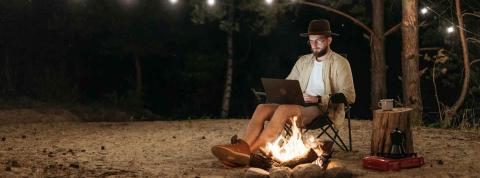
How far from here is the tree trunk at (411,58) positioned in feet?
27.5

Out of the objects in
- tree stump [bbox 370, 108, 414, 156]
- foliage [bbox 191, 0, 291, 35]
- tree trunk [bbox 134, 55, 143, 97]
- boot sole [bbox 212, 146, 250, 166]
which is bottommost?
boot sole [bbox 212, 146, 250, 166]

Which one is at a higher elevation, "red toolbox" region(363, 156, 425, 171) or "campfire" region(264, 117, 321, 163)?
"campfire" region(264, 117, 321, 163)

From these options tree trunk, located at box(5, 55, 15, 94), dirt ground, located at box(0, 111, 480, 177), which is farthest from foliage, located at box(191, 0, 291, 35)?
tree trunk, located at box(5, 55, 15, 94)

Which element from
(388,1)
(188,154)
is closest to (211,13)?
(388,1)

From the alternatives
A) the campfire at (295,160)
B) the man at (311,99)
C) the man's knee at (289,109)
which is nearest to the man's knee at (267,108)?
the man at (311,99)

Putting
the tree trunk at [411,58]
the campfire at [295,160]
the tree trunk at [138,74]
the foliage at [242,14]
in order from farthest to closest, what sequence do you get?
the tree trunk at [138,74], the foliage at [242,14], the tree trunk at [411,58], the campfire at [295,160]

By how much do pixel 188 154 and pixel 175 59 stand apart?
376 inches

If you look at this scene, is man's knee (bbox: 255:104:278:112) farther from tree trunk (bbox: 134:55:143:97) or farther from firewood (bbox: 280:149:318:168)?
tree trunk (bbox: 134:55:143:97)

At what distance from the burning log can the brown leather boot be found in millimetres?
128

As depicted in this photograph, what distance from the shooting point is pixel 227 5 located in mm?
13836

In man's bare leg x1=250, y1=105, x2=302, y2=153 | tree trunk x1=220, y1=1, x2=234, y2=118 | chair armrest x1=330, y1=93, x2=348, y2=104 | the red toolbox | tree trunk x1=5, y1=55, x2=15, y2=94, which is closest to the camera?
the red toolbox

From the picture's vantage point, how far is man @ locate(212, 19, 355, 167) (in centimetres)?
479

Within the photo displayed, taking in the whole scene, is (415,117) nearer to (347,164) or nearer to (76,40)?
(347,164)

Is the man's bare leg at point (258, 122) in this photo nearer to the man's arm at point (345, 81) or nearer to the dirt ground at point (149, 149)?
the dirt ground at point (149, 149)
